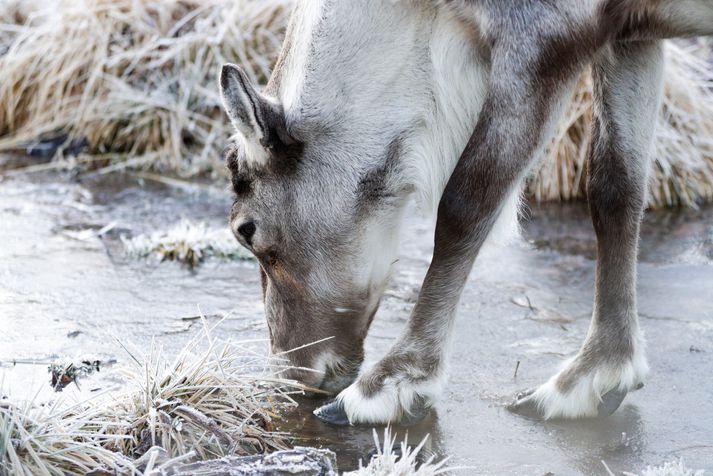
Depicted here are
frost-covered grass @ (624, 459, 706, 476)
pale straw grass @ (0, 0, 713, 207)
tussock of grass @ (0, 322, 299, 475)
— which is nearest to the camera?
tussock of grass @ (0, 322, 299, 475)

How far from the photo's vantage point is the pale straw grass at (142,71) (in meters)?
8.10

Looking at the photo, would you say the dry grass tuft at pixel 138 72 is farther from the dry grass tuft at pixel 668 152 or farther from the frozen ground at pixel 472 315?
the dry grass tuft at pixel 668 152

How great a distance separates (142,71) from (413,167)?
4.99 m

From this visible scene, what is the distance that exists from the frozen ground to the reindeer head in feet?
0.83

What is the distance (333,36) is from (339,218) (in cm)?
65

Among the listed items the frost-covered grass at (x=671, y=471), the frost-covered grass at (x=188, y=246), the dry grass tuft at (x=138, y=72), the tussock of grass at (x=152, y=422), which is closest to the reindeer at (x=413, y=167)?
the tussock of grass at (x=152, y=422)

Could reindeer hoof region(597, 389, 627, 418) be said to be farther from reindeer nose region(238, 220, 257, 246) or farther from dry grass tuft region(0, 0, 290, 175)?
dry grass tuft region(0, 0, 290, 175)

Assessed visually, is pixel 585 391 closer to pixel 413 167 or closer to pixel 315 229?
pixel 413 167

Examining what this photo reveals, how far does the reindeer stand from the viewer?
3.60 metres

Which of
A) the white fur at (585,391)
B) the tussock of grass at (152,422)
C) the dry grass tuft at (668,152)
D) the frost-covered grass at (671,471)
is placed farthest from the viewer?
the dry grass tuft at (668,152)

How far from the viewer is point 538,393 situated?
12.8 feet

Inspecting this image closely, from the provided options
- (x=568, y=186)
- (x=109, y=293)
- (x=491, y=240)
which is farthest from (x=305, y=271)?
(x=568, y=186)

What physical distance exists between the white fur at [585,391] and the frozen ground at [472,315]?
0.06 m

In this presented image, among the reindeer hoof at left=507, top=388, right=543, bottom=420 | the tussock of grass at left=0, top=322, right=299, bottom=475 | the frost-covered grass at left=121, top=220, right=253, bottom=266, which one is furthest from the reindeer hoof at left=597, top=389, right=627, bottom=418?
the frost-covered grass at left=121, top=220, right=253, bottom=266
